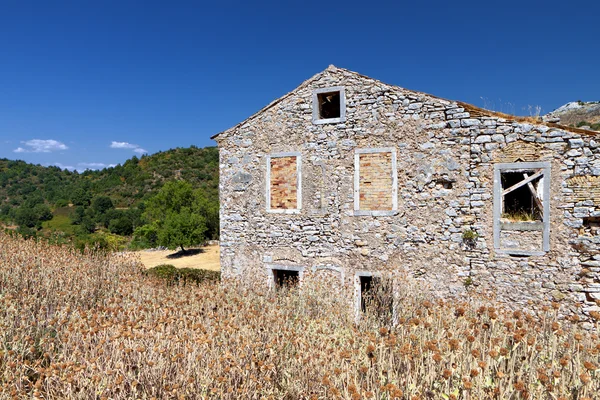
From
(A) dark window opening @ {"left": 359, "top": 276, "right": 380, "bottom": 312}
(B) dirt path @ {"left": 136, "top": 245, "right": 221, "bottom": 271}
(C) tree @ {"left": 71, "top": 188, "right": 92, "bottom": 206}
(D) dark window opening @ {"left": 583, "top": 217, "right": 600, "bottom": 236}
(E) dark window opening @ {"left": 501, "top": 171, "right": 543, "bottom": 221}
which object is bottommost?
(B) dirt path @ {"left": 136, "top": 245, "right": 221, "bottom": 271}

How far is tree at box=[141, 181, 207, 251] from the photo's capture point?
1041 inches

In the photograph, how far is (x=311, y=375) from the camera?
3.52 m

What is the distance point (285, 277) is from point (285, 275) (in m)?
0.22

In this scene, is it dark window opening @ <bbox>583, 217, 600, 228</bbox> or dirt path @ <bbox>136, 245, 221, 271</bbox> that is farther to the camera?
dirt path @ <bbox>136, 245, 221, 271</bbox>

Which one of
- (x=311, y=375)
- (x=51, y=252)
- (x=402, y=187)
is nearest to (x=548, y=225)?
(x=402, y=187)

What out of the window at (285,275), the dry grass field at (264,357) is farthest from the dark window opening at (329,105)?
the dry grass field at (264,357)

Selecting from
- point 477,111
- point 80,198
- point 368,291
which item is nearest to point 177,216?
point 368,291

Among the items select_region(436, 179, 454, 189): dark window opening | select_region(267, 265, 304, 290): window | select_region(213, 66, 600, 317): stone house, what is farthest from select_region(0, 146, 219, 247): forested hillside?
select_region(436, 179, 454, 189): dark window opening

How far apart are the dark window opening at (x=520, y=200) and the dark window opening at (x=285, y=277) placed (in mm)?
4841

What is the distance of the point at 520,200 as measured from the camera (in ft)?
27.0

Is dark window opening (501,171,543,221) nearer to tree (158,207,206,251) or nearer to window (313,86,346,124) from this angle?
window (313,86,346,124)

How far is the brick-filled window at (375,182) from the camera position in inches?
336

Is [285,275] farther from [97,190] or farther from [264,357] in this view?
[97,190]

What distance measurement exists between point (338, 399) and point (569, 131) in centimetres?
701
